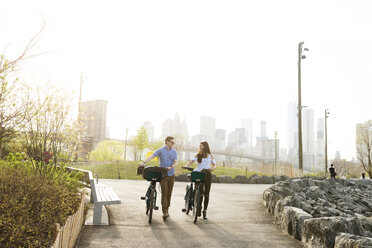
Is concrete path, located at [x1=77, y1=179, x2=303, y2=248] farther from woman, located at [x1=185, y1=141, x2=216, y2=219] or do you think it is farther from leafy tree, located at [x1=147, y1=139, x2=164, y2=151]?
leafy tree, located at [x1=147, y1=139, x2=164, y2=151]

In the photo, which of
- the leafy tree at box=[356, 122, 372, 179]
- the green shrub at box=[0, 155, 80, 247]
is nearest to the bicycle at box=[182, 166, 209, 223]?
the green shrub at box=[0, 155, 80, 247]

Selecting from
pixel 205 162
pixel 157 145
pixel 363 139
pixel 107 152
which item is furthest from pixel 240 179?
pixel 107 152

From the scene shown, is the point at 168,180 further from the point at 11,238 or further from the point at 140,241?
the point at 11,238

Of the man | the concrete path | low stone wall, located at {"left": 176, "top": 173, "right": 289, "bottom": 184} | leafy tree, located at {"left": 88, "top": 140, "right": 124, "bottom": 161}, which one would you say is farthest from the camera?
leafy tree, located at {"left": 88, "top": 140, "right": 124, "bottom": 161}

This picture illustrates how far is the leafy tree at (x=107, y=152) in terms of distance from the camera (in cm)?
4356

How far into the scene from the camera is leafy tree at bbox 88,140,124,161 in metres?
A: 43.6

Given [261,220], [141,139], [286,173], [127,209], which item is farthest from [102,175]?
[141,139]

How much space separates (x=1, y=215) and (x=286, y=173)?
2293cm

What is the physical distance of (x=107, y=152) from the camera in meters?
46.5

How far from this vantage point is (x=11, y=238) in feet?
11.5

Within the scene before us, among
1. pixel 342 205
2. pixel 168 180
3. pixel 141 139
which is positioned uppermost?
pixel 141 139

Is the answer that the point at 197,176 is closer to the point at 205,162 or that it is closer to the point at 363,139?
the point at 205,162

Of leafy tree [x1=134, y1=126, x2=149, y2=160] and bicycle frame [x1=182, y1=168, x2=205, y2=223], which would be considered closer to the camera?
bicycle frame [x1=182, y1=168, x2=205, y2=223]

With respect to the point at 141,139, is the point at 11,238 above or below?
below
